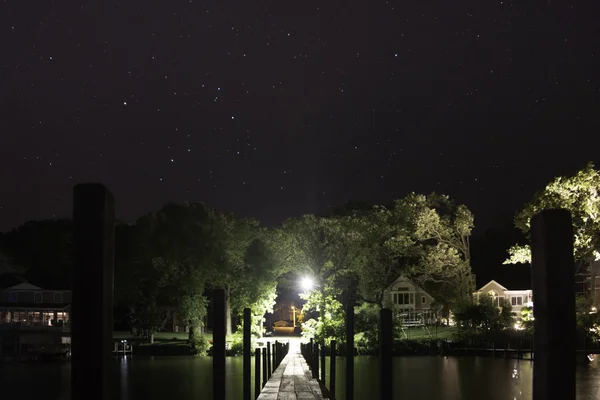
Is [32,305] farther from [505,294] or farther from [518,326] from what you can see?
[518,326]

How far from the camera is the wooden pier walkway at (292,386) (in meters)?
18.2

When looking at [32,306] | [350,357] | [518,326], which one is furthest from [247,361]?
[32,306]

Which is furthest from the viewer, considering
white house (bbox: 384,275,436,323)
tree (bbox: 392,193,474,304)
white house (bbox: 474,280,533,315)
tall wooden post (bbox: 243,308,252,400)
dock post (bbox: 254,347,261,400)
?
white house (bbox: 474,280,533,315)

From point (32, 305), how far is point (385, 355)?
58526 millimetres

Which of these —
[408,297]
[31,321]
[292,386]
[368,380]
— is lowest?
[368,380]

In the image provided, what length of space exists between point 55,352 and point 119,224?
403 inches

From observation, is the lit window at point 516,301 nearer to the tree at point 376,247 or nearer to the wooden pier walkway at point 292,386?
the tree at point 376,247

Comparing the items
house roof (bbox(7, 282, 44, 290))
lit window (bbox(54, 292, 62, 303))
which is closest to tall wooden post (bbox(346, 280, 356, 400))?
lit window (bbox(54, 292, 62, 303))

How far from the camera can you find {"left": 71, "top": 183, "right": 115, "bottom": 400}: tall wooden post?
3.71 meters

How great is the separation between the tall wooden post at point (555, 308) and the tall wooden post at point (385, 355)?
385cm

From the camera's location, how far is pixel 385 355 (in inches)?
314

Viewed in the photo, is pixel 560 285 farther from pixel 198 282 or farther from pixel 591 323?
pixel 198 282

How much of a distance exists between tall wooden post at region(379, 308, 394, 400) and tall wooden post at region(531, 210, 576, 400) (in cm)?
385

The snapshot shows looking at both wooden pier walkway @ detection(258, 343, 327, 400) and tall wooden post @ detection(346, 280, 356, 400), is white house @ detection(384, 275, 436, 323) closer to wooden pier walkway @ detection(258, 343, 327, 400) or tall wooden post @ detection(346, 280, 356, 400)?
wooden pier walkway @ detection(258, 343, 327, 400)
